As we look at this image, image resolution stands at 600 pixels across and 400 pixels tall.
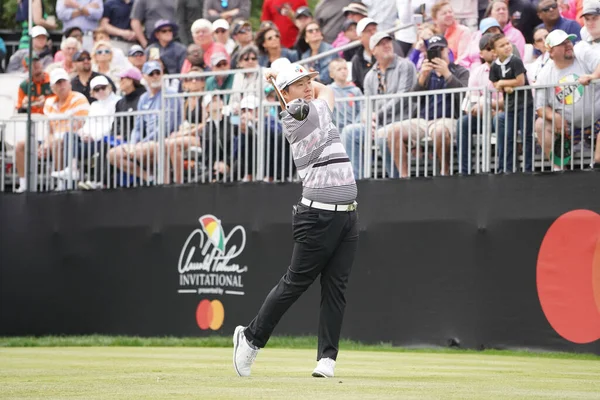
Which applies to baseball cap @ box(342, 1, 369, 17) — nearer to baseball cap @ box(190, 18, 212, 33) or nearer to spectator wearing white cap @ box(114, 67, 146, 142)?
baseball cap @ box(190, 18, 212, 33)

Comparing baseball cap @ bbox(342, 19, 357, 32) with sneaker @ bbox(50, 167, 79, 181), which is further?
baseball cap @ bbox(342, 19, 357, 32)

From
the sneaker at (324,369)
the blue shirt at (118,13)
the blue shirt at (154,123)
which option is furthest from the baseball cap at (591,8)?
the blue shirt at (118,13)

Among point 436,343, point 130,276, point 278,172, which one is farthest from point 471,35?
point 130,276

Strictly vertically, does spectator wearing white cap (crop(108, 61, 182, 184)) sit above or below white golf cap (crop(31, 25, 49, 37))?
below

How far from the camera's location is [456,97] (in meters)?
13.0

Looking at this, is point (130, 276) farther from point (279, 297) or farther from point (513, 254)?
point (279, 297)

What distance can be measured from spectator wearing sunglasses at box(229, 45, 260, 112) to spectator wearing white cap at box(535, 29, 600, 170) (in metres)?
3.77

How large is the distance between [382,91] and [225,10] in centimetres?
568

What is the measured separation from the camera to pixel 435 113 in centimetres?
1298

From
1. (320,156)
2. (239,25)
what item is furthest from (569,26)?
(320,156)

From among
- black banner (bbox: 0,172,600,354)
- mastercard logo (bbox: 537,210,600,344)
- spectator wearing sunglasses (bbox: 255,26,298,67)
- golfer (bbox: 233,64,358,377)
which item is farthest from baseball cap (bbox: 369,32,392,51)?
golfer (bbox: 233,64,358,377)

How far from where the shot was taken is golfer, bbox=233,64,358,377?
26.5 ft

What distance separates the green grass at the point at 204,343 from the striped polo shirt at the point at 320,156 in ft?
15.0

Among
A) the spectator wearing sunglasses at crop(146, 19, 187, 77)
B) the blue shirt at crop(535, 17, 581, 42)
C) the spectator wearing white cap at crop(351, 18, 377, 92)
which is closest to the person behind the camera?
the blue shirt at crop(535, 17, 581, 42)
